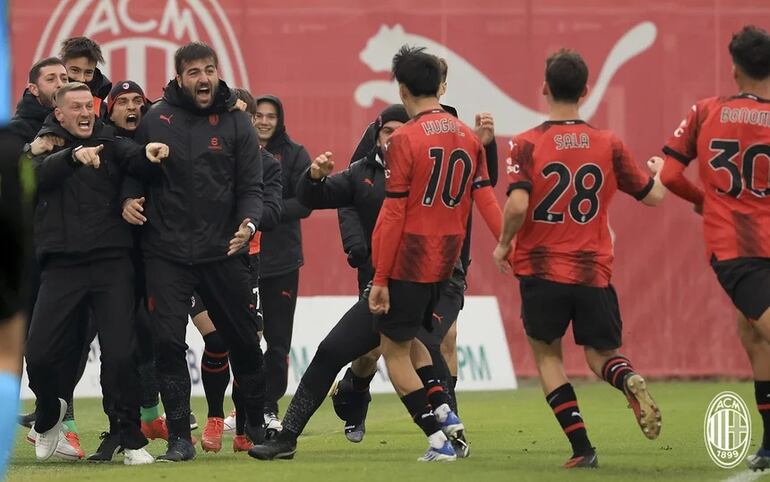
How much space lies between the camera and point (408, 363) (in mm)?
8352

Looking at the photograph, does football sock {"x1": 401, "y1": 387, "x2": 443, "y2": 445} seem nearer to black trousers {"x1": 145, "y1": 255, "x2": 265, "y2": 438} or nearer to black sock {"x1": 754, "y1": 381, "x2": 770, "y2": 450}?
black trousers {"x1": 145, "y1": 255, "x2": 265, "y2": 438}

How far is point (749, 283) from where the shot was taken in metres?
7.70

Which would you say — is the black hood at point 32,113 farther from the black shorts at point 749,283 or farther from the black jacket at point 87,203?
the black shorts at point 749,283

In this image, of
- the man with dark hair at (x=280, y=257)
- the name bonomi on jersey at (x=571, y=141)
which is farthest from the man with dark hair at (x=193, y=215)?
the man with dark hair at (x=280, y=257)

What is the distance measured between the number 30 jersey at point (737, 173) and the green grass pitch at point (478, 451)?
3.85 ft

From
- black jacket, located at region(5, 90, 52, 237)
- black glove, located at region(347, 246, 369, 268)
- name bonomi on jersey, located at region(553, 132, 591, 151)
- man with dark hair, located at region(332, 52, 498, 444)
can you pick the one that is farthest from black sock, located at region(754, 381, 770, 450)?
black jacket, located at region(5, 90, 52, 237)

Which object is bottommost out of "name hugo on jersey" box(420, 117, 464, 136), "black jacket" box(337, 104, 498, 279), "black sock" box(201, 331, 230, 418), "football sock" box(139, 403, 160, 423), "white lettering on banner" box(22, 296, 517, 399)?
"white lettering on banner" box(22, 296, 517, 399)

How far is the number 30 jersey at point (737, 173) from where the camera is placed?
775 centimetres

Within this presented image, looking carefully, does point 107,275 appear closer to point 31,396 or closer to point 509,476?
point 509,476

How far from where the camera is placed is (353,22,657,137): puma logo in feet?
48.9

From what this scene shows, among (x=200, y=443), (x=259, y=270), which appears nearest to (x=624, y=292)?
(x=259, y=270)

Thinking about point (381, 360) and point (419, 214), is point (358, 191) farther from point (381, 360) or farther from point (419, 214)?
point (381, 360)

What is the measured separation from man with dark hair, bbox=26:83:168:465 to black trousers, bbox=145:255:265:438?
0.16 meters

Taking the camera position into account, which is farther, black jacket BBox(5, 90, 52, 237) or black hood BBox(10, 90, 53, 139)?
black hood BBox(10, 90, 53, 139)
